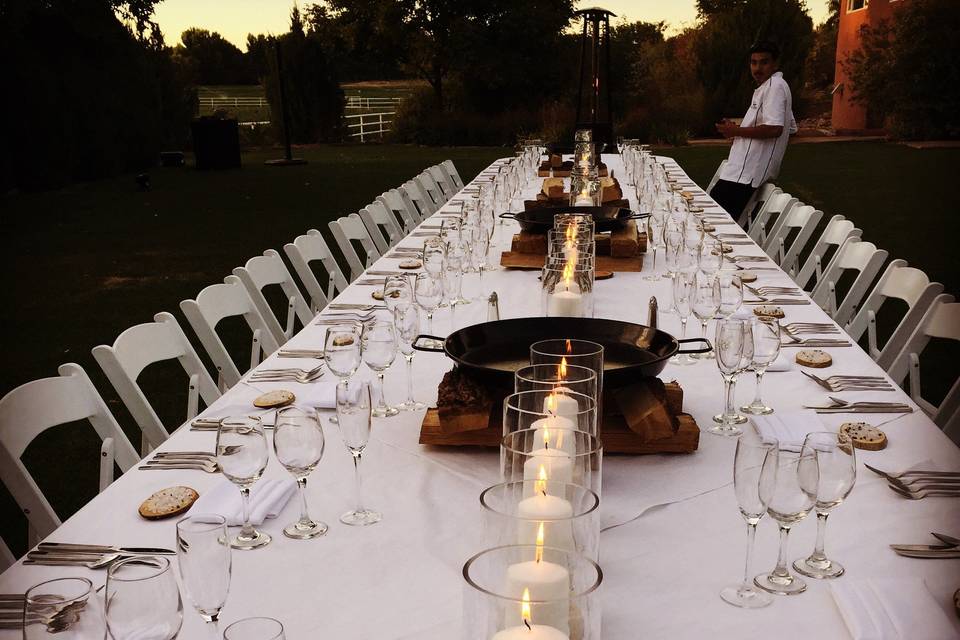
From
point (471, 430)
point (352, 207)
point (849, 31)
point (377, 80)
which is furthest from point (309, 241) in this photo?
point (377, 80)

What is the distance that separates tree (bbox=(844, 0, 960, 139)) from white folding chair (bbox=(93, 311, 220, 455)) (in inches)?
868

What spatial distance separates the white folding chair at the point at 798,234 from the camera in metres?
5.81

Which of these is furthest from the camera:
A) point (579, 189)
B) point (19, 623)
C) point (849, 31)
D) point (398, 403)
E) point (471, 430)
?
point (849, 31)

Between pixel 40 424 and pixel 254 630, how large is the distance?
1.47 metres

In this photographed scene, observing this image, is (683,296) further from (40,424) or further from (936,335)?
(40,424)

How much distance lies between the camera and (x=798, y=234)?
606 centimetres

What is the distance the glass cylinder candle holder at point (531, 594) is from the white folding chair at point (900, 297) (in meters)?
2.89

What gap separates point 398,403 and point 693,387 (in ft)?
2.75

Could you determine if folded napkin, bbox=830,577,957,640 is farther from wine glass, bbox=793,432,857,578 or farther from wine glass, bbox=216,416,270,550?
wine glass, bbox=216,416,270,550

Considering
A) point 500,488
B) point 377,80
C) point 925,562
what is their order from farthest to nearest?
point 377,80, point 925,562, point 500,488

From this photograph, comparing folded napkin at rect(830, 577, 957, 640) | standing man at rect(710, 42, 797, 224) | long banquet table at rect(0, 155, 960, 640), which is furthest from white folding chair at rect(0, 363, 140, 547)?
standing man at rect(710, 42, 797, 224)

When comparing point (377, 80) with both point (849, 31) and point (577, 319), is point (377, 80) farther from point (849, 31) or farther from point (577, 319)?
point (577, 319)

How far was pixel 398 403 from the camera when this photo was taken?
2.57 m

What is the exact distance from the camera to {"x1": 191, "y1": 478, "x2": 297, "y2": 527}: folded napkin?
6.18 ft
